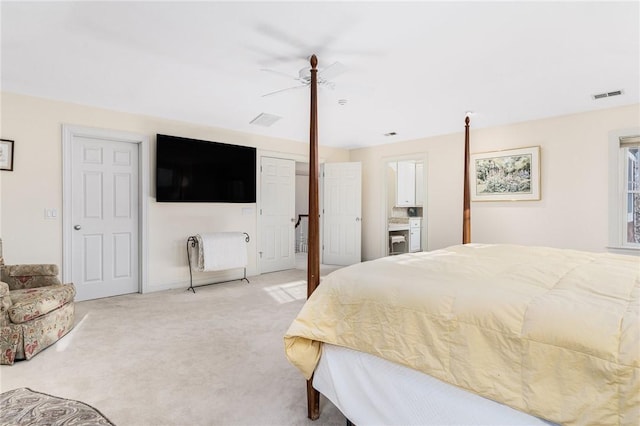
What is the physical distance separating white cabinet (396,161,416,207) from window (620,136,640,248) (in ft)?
12.3

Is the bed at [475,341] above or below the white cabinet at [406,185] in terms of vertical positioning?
below

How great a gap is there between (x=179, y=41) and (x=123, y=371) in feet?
7.57

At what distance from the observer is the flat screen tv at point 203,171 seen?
4137 millimetres

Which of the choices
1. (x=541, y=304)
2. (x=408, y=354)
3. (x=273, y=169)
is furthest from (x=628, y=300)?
(x=273, y=169)

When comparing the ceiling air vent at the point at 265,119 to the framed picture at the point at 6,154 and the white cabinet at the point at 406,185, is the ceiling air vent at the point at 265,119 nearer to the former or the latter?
the framed picture at the point at 6,154

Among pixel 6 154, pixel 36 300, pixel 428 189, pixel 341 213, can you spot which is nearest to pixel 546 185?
pixel 428 189

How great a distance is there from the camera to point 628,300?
1115mm

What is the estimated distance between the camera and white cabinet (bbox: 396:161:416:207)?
6984 millimetres

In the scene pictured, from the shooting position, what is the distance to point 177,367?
2199mm

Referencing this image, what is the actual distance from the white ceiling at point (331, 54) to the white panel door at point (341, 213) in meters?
2.06

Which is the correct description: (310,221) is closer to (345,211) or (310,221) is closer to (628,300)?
(628,300)

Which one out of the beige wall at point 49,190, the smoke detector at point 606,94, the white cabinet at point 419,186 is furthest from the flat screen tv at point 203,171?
the smoke detector at point 606,94

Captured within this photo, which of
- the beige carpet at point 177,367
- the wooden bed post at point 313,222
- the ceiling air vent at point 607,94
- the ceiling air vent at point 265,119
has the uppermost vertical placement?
the ceiling air vent at point 265,119

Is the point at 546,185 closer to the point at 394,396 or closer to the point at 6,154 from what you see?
the point at 394,396
